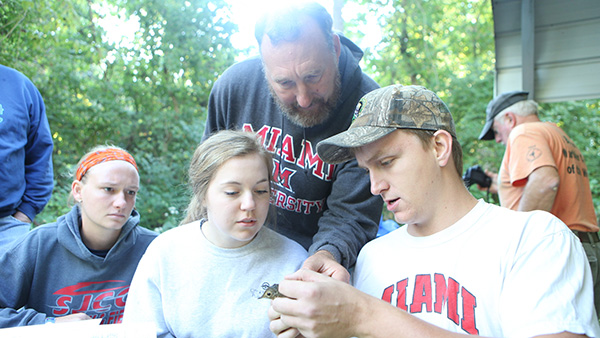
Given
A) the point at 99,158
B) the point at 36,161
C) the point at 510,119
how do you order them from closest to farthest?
the point at 99,158 → the point at 36,161 → the point at 510,119

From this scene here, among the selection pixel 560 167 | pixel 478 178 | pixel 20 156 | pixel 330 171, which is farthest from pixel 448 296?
pixel 478 178

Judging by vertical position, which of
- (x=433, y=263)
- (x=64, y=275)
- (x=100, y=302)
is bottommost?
(x=100, y=302)

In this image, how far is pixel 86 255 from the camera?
8.25 ft

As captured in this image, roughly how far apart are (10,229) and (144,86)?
4.41m

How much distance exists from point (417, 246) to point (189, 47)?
614 centimetres

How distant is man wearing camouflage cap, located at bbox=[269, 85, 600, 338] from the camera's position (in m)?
1.36

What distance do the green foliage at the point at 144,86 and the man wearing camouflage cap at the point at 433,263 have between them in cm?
443

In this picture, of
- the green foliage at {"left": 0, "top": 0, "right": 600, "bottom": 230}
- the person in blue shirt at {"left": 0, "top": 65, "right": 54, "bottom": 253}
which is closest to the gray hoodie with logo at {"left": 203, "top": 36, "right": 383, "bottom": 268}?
the person in blue shirt at {"left": 0, "top": 65, "right": 54, "bottom": 253}

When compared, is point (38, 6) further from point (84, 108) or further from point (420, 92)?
point (420, 92)

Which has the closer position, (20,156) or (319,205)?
(319,205)

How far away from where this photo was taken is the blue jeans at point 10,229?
2.79 m

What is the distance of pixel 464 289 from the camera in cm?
157

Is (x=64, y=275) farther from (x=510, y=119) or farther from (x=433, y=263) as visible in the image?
(x=510, y=119)

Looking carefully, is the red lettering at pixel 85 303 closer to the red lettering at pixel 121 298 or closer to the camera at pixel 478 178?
the red lettering at pixel 121 298
